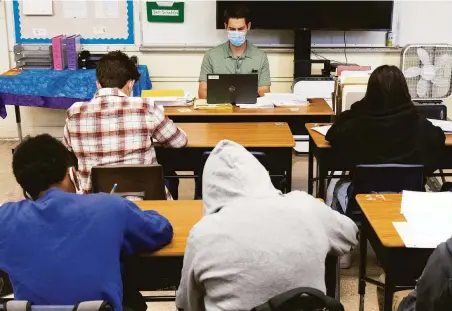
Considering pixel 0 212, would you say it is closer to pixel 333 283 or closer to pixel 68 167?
pixel 68 167

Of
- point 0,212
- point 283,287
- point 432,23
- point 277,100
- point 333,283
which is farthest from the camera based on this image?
point 432,23

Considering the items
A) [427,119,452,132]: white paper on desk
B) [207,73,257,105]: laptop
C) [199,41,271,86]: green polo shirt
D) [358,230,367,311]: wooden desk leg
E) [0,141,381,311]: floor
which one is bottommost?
[0,141,381,311]: floor

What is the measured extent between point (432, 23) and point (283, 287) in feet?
14.9

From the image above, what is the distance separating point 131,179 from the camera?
2688 millimetres

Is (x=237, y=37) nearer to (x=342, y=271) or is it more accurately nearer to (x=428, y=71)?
(x=428, y=71)

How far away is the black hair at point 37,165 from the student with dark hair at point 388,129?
1.66 meters

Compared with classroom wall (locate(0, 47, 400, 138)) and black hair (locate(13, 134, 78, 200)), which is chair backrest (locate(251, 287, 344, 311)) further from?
classroom wall (locate(0, 47, 400, 138))

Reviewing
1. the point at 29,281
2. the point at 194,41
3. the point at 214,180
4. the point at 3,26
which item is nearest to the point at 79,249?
the point at 29,281

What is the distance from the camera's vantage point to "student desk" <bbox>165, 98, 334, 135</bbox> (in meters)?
3.98

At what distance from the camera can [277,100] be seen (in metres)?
4.29

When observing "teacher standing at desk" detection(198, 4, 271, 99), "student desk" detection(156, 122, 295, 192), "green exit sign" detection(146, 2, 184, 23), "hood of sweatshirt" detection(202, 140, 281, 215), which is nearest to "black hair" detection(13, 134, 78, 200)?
"hood of sweatshirt" detection(202, 140, 281, 215)

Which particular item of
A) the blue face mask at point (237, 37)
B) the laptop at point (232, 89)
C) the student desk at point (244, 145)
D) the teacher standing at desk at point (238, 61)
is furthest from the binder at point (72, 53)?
the student desk at point (244, 145)

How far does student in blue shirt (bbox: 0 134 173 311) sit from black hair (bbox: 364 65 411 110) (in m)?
1.61

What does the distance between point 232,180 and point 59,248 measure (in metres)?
0.51
